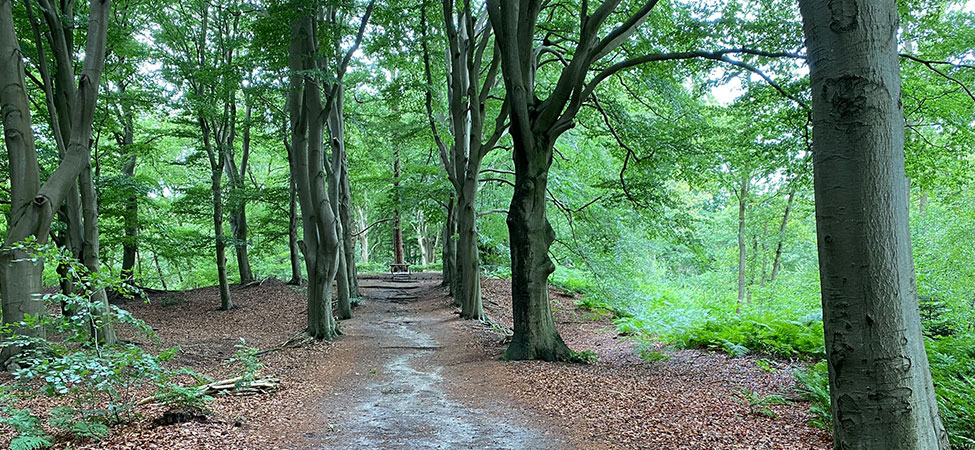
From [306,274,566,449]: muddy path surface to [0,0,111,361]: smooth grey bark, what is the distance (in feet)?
14.3

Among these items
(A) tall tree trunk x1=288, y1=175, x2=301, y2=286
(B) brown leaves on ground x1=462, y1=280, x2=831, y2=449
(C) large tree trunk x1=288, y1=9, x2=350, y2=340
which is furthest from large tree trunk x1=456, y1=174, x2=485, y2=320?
(A) tall tree trunk x1=288, y1=175, x2=301, y2=286

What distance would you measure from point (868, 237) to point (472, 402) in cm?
486

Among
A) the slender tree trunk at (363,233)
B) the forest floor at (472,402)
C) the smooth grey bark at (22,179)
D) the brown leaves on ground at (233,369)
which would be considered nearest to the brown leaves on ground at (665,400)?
the forest floor at (472,402)

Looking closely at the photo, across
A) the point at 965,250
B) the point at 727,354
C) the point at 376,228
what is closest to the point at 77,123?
the point at 727,354

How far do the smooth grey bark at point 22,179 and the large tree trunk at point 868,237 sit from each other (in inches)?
351

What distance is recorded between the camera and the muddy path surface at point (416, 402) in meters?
4.98

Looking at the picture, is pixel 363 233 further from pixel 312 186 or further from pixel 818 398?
pixel 818 398

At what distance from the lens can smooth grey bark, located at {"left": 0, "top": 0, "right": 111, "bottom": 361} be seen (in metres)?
6.95

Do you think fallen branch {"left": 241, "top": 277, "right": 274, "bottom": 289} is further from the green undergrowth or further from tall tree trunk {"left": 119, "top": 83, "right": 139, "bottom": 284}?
the green undergrowth

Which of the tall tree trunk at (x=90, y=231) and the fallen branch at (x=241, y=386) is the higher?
the tall tree trunk at (x=90, y=231)

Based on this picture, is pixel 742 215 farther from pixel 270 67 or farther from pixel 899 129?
pixel 899 129

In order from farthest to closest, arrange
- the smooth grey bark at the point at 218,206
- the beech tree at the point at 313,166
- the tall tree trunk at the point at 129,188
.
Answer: the smooth grey bark at the point at 218,206 < the tall tree trunk at the point at 129,188 < the beech tree at the point at 313,166

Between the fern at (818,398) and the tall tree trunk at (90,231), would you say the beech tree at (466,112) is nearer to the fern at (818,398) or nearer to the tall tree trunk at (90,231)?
the tall tree trunk at (90,231)

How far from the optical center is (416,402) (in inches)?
254
